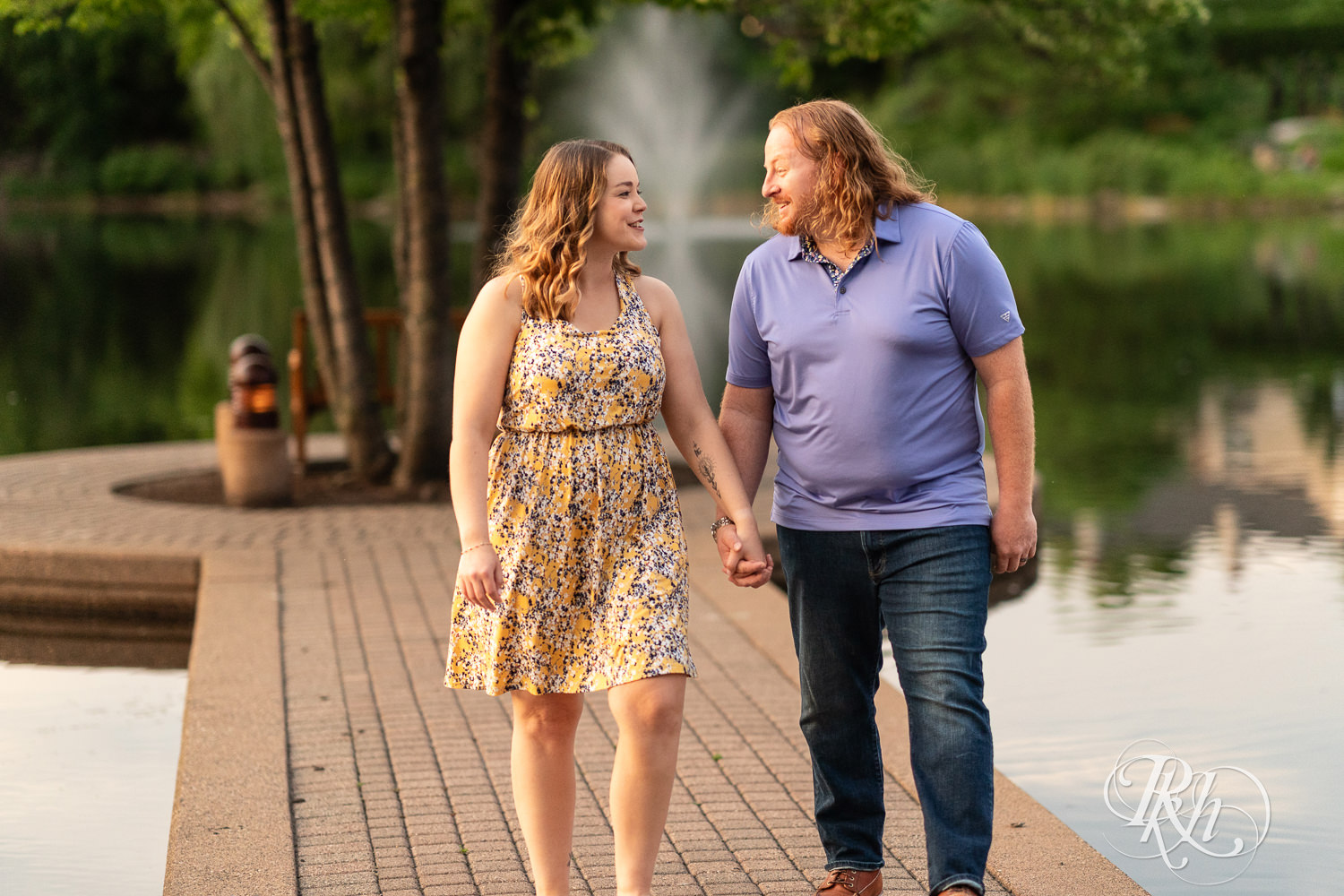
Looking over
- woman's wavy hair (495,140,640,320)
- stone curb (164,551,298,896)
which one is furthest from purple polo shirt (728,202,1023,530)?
stone curb (164,551,298,896)

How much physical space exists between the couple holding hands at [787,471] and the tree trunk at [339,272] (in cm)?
716

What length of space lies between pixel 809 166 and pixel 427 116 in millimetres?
6842

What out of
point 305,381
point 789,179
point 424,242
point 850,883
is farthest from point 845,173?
point 305,381

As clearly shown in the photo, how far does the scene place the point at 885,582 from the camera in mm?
3807

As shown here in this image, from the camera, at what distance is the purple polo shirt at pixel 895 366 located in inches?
145

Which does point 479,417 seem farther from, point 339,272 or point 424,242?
point 339,272

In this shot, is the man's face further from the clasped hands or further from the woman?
the clasped hands

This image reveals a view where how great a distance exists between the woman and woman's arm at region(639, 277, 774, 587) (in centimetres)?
5

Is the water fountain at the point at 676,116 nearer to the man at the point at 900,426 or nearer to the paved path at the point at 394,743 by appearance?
the paved path at the point at 394,743

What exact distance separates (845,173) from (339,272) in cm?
748

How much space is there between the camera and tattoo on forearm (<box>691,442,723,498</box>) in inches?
155

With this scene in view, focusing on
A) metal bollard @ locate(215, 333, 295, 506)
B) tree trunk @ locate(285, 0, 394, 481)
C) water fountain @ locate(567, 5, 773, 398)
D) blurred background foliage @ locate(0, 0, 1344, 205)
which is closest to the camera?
metal bollard @ locate(215, 333, 295, 506)

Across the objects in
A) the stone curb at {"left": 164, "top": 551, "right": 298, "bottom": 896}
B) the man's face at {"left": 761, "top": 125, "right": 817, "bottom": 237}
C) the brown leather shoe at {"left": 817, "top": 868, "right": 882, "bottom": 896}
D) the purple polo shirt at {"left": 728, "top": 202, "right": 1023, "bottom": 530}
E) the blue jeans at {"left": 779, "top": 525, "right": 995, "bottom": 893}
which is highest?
the man's face at {"left": 761, "top": 125, "right": 817, "bottom": 237}

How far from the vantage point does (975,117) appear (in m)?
66.9
